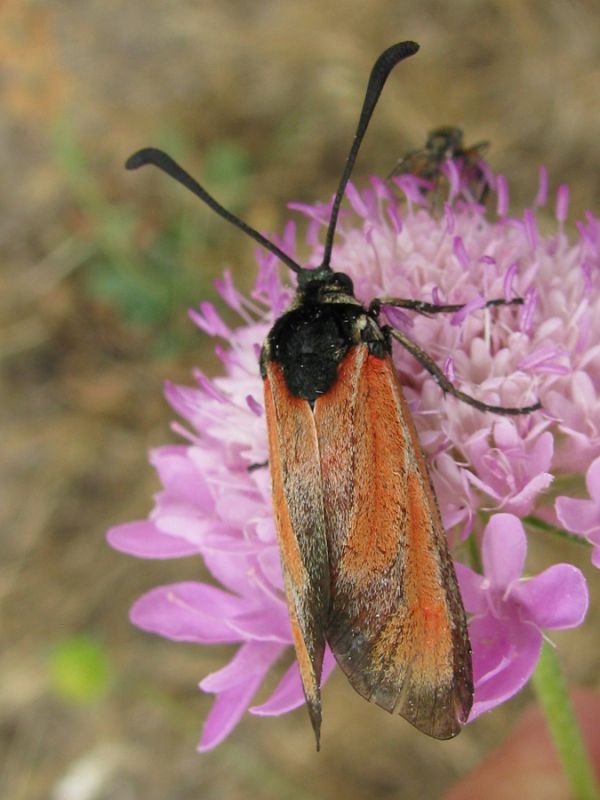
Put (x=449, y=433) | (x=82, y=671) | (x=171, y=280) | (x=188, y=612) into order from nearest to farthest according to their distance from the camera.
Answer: (x=449, y=433), (x=188, y=612), (x=82, y=671), (x=171, y=280)

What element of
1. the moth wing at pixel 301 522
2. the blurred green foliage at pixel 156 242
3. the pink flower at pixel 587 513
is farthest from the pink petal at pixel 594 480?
the blurred green foliage at pixel 156 242

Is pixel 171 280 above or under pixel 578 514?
above

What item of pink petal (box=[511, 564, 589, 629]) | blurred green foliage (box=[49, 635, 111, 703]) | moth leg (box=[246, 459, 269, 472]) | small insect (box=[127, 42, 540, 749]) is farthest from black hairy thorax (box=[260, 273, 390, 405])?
blurred green foliage (box=[49, 635, 111, 703])

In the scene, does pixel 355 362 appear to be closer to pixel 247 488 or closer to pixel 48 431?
pixel 247 488

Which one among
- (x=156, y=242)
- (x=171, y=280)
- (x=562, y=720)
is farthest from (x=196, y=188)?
(x=156, y=242)

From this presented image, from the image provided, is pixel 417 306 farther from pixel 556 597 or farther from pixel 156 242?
pixel 156 242

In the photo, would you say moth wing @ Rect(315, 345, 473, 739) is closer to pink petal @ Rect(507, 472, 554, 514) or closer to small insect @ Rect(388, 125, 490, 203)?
pink petal @ Rect(507, 472, 554, 514)

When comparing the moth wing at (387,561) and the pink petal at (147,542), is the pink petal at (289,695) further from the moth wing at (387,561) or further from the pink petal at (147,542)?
the pink petal at (147,542)
